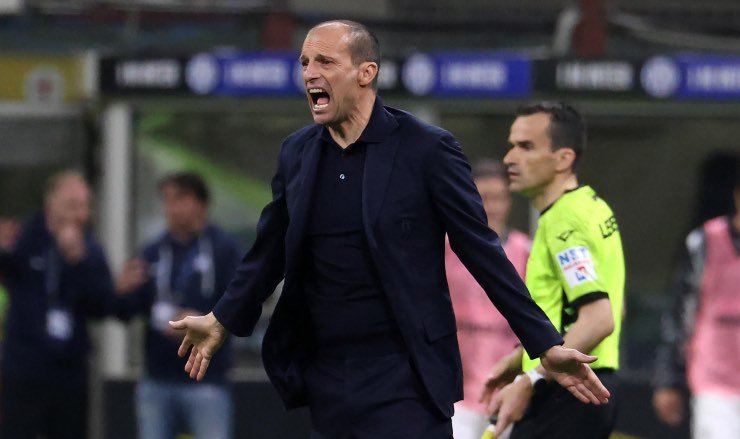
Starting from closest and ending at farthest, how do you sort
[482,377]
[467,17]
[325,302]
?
[325,302]
[482,377]
[467,17]

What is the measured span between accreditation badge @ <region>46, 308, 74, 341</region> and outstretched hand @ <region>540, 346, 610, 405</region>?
5.11 metres

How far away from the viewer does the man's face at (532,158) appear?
645 centimetres

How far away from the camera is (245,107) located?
12.6m

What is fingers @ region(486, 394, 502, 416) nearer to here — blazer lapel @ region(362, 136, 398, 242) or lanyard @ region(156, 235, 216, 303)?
blazer lapel @ region(362, 136, 398, 242)

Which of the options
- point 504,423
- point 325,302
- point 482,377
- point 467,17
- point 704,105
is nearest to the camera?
point 325,302

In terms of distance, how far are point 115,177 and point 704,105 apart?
4.06 metres

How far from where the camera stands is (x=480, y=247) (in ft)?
17.4

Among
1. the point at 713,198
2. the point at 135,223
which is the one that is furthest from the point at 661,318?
the point at 135,223

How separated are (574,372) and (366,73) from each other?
107 centimetres

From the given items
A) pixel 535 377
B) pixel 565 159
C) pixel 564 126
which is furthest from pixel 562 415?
pixel 564 126

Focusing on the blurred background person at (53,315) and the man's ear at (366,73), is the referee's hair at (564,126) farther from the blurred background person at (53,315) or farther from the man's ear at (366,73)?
the blurred background person at (53,315)

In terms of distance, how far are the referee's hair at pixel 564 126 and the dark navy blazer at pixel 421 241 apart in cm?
118

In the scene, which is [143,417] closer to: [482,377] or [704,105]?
[482,377]

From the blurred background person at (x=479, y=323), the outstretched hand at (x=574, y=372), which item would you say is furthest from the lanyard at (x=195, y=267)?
the outstretched hand at (x=574, y=372)
